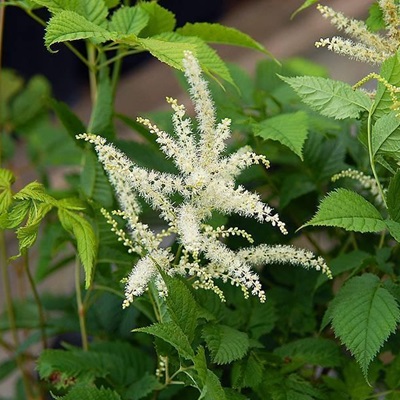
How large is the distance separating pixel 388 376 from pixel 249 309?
13cm

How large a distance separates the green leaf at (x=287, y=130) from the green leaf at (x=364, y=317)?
11 centimetres

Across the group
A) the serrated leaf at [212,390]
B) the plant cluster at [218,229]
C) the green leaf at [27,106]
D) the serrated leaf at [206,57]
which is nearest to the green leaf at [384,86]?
the plant cluster at [218,229]

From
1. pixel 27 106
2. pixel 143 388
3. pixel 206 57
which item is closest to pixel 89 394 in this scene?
pixel 143 388

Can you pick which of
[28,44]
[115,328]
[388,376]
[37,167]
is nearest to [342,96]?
[388,376]

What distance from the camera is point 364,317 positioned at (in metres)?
0.49

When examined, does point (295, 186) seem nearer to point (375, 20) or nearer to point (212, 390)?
point (375, 20)

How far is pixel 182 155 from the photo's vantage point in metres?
0.47

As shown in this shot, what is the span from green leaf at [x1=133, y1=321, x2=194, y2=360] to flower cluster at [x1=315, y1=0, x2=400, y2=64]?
22cm

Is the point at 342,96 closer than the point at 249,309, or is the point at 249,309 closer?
the point at 342,96

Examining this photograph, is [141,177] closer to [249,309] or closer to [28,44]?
[249,309]

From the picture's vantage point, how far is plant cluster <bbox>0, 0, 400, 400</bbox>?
47 centimetres

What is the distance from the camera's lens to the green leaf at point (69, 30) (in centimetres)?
47

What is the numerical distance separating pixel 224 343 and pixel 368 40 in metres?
0.24

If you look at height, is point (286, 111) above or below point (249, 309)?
above
